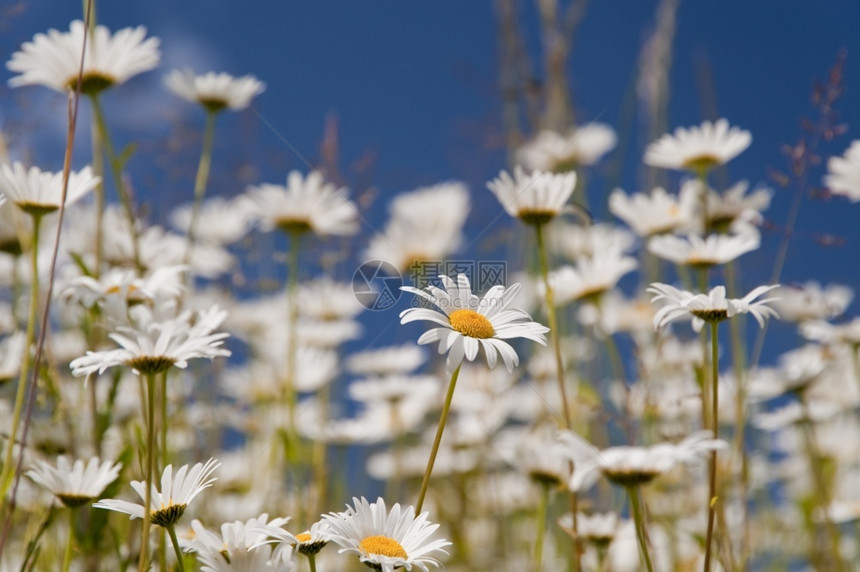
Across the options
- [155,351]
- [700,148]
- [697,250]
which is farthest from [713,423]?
[700,148]

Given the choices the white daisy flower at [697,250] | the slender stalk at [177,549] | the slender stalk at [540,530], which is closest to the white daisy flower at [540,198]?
the white daisy flower at [697,250]

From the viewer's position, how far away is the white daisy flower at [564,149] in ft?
7.76

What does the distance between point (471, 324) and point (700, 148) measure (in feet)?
3.50

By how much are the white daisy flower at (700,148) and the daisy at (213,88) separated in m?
0.91

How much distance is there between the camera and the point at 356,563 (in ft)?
5.57

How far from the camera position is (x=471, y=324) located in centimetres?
91

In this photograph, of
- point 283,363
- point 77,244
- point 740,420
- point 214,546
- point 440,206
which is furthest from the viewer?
point 440,206

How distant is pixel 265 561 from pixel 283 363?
4.69 feet

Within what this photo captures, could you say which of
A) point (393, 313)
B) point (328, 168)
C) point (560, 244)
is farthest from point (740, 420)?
point (560, 244)

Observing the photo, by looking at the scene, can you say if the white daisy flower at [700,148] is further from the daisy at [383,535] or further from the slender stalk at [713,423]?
the daisy at [383,535]

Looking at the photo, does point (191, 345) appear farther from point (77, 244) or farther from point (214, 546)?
point (77, 244)

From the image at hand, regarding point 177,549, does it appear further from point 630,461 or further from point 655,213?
point 655,213

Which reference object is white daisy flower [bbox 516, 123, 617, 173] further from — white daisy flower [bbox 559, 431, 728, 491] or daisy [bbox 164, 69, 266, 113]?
white daisy flower [bbox 559, 431, 728, 491]

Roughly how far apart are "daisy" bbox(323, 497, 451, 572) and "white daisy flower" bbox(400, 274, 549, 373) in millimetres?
163
